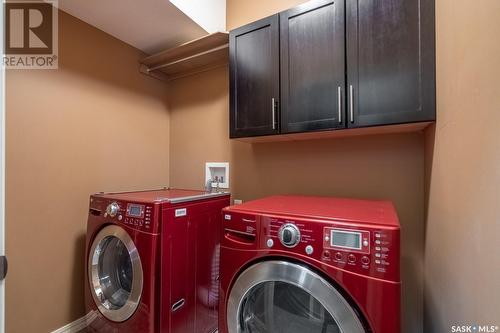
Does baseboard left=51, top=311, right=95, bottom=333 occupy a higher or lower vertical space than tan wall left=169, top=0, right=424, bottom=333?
lower

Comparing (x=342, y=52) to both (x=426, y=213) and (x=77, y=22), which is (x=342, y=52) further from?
(x=77, y=22)

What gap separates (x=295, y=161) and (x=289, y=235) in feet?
3.01

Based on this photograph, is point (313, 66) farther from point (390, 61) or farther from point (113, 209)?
point (113, 209)

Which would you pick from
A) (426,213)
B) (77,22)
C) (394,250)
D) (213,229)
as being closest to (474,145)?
(394,250)

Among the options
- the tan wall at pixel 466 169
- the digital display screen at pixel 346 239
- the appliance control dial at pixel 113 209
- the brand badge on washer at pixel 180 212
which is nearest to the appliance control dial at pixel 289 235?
the digital display screen at pixel 346 239

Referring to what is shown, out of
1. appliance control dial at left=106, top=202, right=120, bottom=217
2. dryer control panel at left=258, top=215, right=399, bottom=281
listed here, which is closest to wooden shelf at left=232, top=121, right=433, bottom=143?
dryer control panel at left=258, top=215, right=399, bottom=281

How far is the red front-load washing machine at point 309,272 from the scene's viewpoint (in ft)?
2.23

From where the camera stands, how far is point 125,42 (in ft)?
6.04

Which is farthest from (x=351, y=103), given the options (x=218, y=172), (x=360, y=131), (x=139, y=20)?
(x=139, y=20)

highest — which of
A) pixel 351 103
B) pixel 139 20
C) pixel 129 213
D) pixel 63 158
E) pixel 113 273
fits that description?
pixel 139 20

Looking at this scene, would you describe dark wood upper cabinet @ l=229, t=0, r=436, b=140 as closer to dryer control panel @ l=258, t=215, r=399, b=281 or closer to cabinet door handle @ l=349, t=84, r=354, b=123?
cabinet door handle @ l=349, t=84, r=354, b=123

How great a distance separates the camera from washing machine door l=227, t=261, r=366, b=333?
76 cm

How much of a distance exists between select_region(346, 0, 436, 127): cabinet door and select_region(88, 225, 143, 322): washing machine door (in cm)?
141

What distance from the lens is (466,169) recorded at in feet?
2.38
